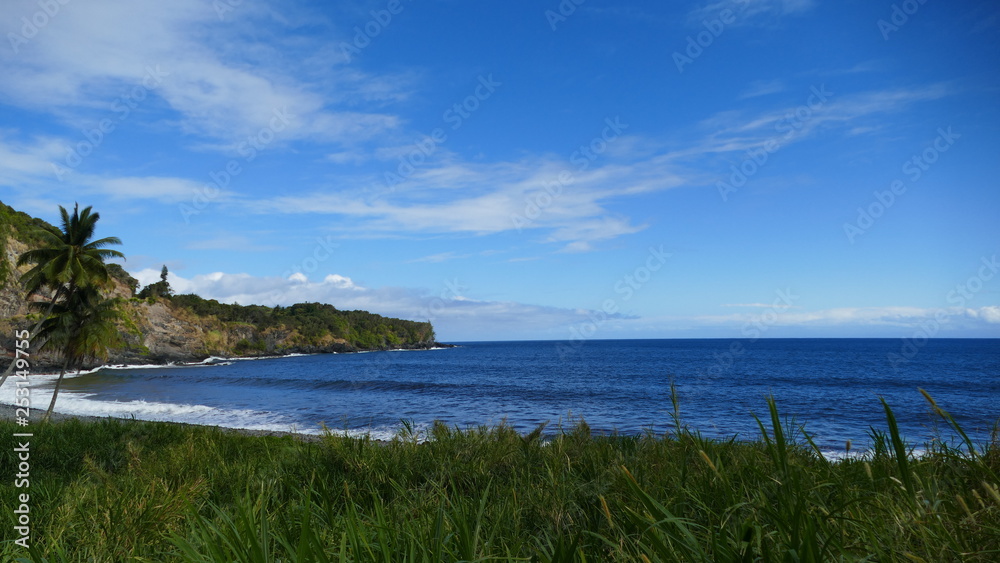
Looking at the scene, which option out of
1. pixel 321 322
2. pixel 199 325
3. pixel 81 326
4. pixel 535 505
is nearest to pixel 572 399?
pixel 81 326

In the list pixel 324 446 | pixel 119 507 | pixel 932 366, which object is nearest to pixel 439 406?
pixel 324 446

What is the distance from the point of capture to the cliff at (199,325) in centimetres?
6744

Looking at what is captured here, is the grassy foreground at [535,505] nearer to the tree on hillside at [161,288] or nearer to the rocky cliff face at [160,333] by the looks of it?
the rocky cliff face at [160,333]

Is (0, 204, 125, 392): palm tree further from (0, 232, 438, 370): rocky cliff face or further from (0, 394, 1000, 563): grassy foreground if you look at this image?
(0, 232, 438, 370): rocky cliff face

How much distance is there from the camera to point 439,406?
39.9m

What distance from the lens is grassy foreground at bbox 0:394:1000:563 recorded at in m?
1.88

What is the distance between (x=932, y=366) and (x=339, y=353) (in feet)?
414

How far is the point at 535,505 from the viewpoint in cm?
420

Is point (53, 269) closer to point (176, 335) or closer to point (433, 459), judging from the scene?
point (433, 459)

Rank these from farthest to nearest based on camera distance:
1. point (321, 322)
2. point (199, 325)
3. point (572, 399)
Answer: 1. point (321, 322)
2. point (199, 325)
3. point (572, 399)

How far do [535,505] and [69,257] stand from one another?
118 ft

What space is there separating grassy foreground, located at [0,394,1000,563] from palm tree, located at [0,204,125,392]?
2836 centimetres

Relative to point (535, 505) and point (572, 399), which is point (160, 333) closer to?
point (572, 399)

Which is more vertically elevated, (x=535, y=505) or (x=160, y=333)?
(x=160, y=333)
